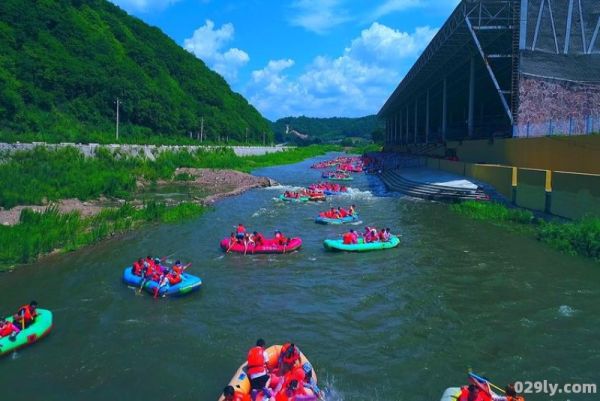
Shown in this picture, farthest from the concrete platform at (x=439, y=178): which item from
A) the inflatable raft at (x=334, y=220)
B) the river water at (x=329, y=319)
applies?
the river water at (x=329, y=319)

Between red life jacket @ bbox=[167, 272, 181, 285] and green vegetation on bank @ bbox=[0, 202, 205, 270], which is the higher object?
green vegetation on bank @ bbox=[0, 202, 205, 270]

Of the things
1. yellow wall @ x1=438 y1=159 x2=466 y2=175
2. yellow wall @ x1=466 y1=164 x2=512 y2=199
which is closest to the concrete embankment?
yellow wall @ x1=438 y1=159 x2=466 y2=175

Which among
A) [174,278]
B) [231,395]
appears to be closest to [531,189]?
[174,278]

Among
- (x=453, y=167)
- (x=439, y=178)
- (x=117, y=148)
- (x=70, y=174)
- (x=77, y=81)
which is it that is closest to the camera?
(x=70, y=174)

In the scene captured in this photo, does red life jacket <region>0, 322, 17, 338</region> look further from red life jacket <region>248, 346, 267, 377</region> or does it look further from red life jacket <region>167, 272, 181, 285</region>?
red life jacket <region>248, 346, 267, 377</region>

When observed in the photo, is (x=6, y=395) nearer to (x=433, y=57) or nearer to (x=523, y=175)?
(x=523, y=175)

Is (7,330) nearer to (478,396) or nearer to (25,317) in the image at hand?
(25,317)
